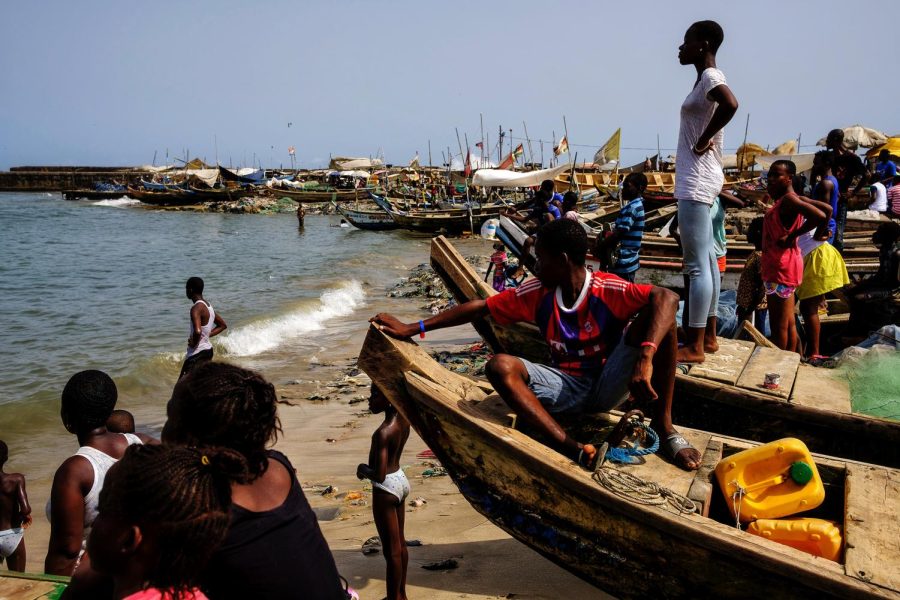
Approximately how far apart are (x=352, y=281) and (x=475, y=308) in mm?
17351

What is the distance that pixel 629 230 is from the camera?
6895 millimetres

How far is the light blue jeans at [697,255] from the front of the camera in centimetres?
462

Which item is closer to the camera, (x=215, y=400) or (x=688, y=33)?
(x=215, y=400)

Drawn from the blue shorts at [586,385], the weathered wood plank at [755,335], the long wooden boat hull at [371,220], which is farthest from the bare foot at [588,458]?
the long wooden boat hull at [371,220]

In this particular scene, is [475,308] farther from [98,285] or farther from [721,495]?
[98,285]

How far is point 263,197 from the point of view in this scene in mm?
55375

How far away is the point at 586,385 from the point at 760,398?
4.17ft

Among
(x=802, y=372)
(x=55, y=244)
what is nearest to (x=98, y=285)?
(x=55, y=244)

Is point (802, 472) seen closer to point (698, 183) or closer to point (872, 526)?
point (872, 526)

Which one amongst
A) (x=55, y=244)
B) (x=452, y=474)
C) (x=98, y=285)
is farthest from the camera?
(x=55, y=244)

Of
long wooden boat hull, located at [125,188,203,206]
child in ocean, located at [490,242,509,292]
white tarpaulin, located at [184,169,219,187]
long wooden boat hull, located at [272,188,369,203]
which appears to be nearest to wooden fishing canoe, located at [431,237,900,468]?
child in ocean, located at [490,242,509,292]

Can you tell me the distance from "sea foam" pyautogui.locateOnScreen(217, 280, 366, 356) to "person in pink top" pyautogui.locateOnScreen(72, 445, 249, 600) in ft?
34.8

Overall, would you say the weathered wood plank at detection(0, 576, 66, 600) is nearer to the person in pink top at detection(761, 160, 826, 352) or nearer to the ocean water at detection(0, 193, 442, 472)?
the person in pink top at detection(761, 160, 826, 352)

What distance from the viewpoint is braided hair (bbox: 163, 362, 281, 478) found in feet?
6.68
